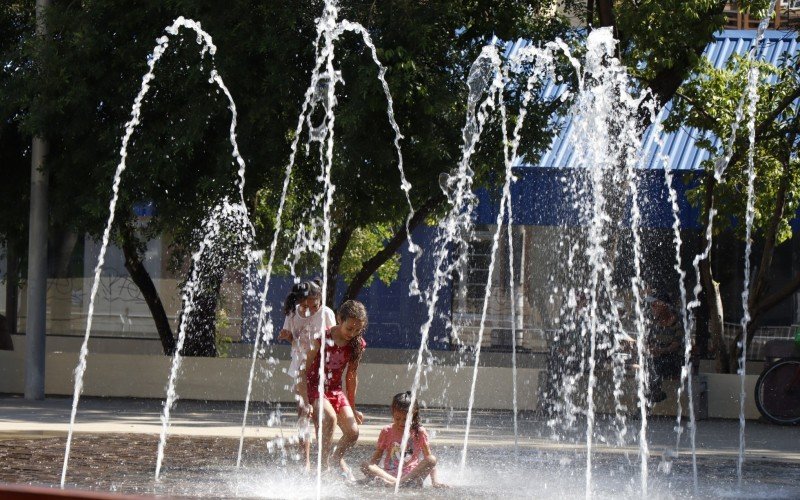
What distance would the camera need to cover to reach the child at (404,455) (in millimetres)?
8047

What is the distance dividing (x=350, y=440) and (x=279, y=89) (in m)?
5.87

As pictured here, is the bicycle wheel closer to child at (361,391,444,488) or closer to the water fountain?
Answer: the water fountain

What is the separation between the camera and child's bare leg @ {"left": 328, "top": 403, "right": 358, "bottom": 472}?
8430 mm

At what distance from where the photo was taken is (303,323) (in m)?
8.70

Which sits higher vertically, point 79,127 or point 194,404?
point 79,127

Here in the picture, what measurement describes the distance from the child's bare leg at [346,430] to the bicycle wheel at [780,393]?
281 inches

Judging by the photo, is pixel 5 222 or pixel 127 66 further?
pixel 5 222

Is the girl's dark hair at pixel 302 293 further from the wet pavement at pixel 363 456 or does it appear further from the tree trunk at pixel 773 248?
the tree trunk at pixel 773 248

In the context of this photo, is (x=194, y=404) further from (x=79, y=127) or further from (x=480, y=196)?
(x=480, y=196)

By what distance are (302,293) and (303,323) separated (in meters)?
0.21

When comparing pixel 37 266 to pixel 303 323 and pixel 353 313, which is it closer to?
pixel 303 323

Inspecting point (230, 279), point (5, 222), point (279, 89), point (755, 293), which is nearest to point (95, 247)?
point (230, 279)

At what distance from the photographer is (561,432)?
1318cm

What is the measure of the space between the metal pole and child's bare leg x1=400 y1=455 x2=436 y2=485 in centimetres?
821
